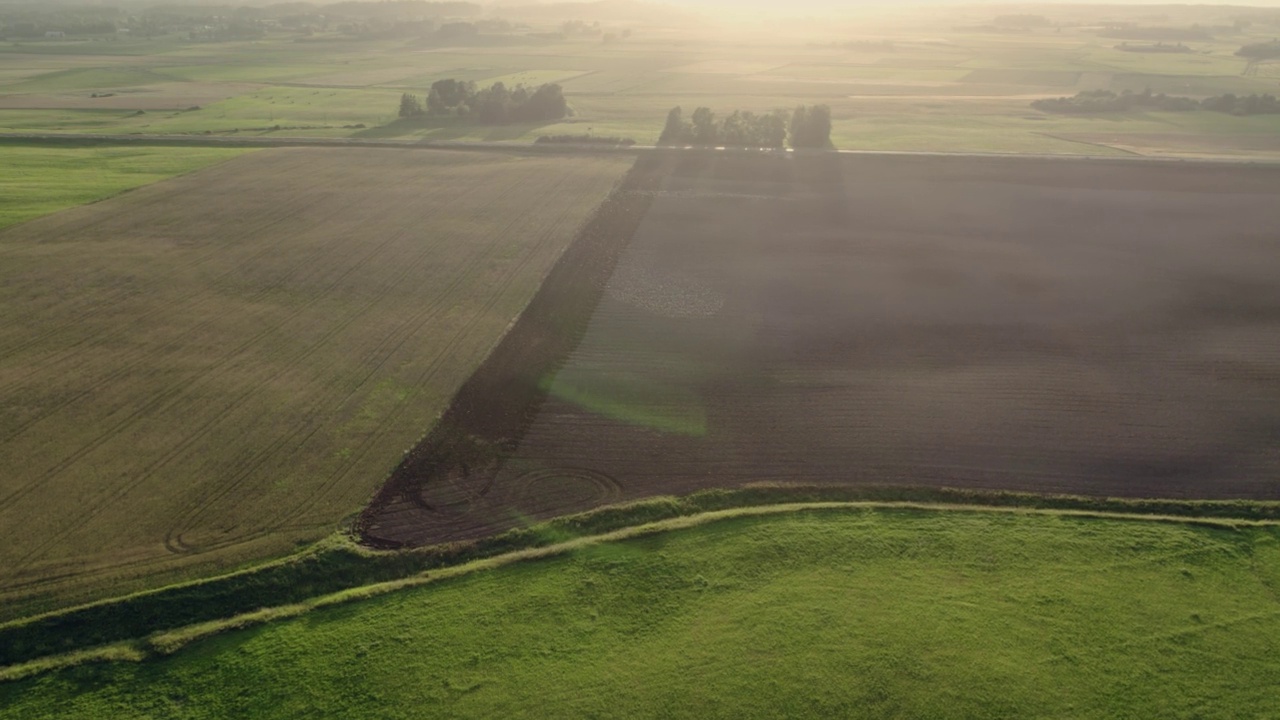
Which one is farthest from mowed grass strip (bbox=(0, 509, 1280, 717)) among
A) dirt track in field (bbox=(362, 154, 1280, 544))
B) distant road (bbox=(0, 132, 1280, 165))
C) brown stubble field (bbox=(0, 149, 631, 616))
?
distant road (bbox=(0, 132, 1280, 165))

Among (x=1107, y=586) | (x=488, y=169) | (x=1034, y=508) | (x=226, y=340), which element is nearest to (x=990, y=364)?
(x=1034, y=508)

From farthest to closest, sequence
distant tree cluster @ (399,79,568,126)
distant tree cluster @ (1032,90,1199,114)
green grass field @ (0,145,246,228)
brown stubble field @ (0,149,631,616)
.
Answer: distant tree cluster @ (1032,90,1199,114) → distant tree cluster @ (399,79,568,126) → green grass field @ (0,145,246,228) → brown stubble field @ (0,149,631,616)

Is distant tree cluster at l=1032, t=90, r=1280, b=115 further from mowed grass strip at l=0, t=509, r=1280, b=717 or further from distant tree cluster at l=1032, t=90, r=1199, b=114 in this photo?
mowed grass strip at l=0, t=509, r=1280, b=717

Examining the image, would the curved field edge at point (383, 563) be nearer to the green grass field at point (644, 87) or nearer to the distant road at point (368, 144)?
the distant road at point (368, 144)

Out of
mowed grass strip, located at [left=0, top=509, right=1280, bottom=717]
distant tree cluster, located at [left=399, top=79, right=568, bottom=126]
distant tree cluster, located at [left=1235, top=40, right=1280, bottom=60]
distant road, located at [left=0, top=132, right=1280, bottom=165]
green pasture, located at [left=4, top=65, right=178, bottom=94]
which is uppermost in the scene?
distant tree cluster, located at [left=1235, top=40, right=1280, bottom=60]

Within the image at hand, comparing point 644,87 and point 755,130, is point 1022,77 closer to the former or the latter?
point 644,87

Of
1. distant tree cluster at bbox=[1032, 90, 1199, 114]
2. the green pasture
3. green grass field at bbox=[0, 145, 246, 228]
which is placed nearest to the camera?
green grass field at bbox=[0, 145, 246, 228]

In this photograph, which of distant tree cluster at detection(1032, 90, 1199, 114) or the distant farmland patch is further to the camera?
the distant farmland patch
